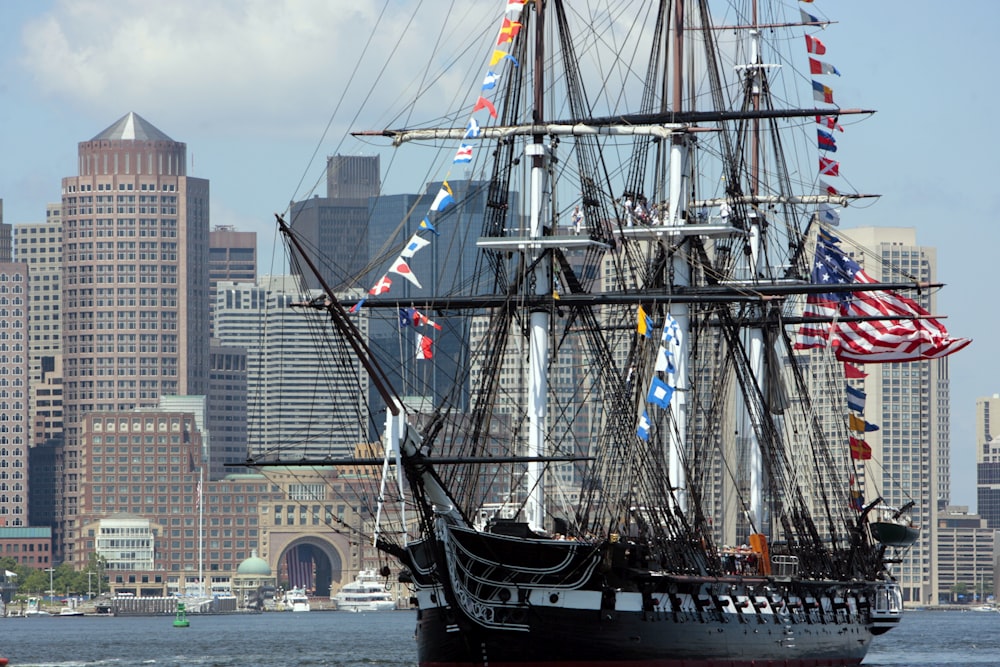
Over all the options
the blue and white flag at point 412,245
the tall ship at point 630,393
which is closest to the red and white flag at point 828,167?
the tall ship at point 630,393

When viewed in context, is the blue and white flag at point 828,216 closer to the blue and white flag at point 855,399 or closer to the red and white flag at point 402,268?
the blue and white flag at point 855,399

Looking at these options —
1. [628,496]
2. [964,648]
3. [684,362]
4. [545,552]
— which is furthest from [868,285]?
[964,648]

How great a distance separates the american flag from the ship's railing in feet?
37.5

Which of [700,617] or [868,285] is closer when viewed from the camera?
[700,617]

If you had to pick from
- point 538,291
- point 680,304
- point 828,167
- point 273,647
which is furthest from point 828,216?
point 273,647

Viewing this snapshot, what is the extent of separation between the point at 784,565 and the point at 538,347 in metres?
17.1

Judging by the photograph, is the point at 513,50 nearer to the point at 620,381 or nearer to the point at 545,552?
the point at 620,381

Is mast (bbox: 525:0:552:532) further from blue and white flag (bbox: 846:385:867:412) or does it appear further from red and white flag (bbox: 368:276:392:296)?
blue and white flag (bbox: 846:385:867:412)

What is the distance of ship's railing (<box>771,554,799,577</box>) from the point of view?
9096cm

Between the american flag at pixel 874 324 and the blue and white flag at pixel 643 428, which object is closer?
the blue and white flag at pixel 643 428

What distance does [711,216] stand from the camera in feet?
373

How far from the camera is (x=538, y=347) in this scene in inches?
3243

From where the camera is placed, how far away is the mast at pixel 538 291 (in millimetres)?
80812

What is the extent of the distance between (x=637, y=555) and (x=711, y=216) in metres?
41.4
